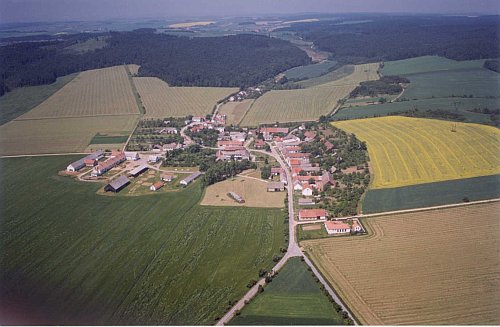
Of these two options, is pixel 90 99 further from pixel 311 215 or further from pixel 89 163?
pixel 311 215

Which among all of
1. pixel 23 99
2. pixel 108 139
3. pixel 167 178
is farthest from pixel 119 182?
pixel 23 99

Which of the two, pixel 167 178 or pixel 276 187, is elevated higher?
pixel 276 187

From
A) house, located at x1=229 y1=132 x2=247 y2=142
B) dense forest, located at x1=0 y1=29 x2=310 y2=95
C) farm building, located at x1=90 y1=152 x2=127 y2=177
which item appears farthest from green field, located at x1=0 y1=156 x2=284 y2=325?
Answer: dense forest, located at x1=0 y1=29 x2=310 y2=95

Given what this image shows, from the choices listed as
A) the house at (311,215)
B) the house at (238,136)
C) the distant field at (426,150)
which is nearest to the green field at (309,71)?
the house at (238,136)

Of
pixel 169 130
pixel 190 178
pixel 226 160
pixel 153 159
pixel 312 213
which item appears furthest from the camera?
pixel 169 130

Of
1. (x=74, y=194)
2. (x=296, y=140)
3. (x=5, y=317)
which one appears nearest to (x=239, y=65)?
(x=296, y=140)

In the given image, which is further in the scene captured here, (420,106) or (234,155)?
(420,106)
